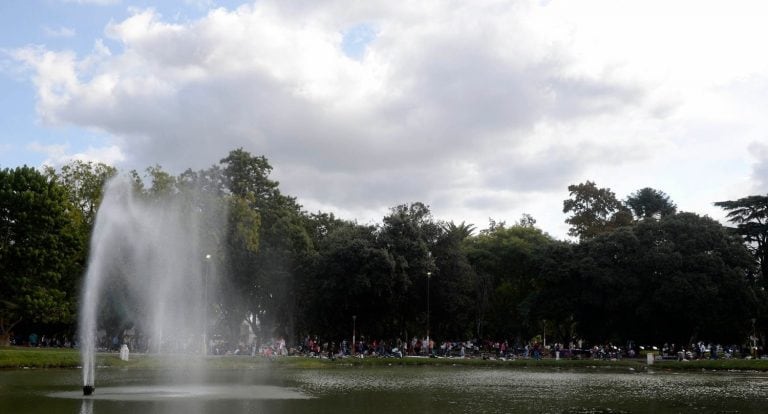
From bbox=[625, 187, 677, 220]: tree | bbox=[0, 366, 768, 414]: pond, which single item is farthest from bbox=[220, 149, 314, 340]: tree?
bbox=[625, 187, 677, 220]: tree

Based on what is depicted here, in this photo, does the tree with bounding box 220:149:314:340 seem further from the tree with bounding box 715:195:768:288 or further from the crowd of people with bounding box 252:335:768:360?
the tree with bounding box 715:195:768:288

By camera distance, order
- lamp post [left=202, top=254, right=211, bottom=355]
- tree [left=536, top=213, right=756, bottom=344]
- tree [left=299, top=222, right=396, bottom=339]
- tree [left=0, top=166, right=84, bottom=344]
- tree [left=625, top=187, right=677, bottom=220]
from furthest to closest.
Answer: tree [left=625, top=187, right=677, bottom=220] → tree [left=299, top=222, right=396, bottom=339] → tree [left=536, top=213, right=756, bottom=344] → lamp post [left=202, top=254, right=211, bottom=355] → tree [left=0, top=166, right=84, bottom=344]

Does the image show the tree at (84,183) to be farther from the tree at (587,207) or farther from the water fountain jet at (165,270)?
the tree at (587,207)

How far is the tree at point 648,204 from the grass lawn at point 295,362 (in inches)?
2061

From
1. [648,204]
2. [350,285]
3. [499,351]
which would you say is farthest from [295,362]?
[648,204]

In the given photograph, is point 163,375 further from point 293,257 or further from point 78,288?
point 293,257

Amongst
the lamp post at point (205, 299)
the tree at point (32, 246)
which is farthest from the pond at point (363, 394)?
the lamp post at point (205, 299)

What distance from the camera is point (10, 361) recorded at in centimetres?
4716

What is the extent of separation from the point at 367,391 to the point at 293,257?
156 ft

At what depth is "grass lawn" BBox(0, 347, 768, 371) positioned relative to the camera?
49.2 metres

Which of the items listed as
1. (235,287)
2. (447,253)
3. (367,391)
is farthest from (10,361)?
(447,253)

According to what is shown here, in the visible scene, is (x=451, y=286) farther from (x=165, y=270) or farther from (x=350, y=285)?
(x=165, y=270)

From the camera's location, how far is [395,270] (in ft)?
249

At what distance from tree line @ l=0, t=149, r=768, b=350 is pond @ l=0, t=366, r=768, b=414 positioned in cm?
2006
